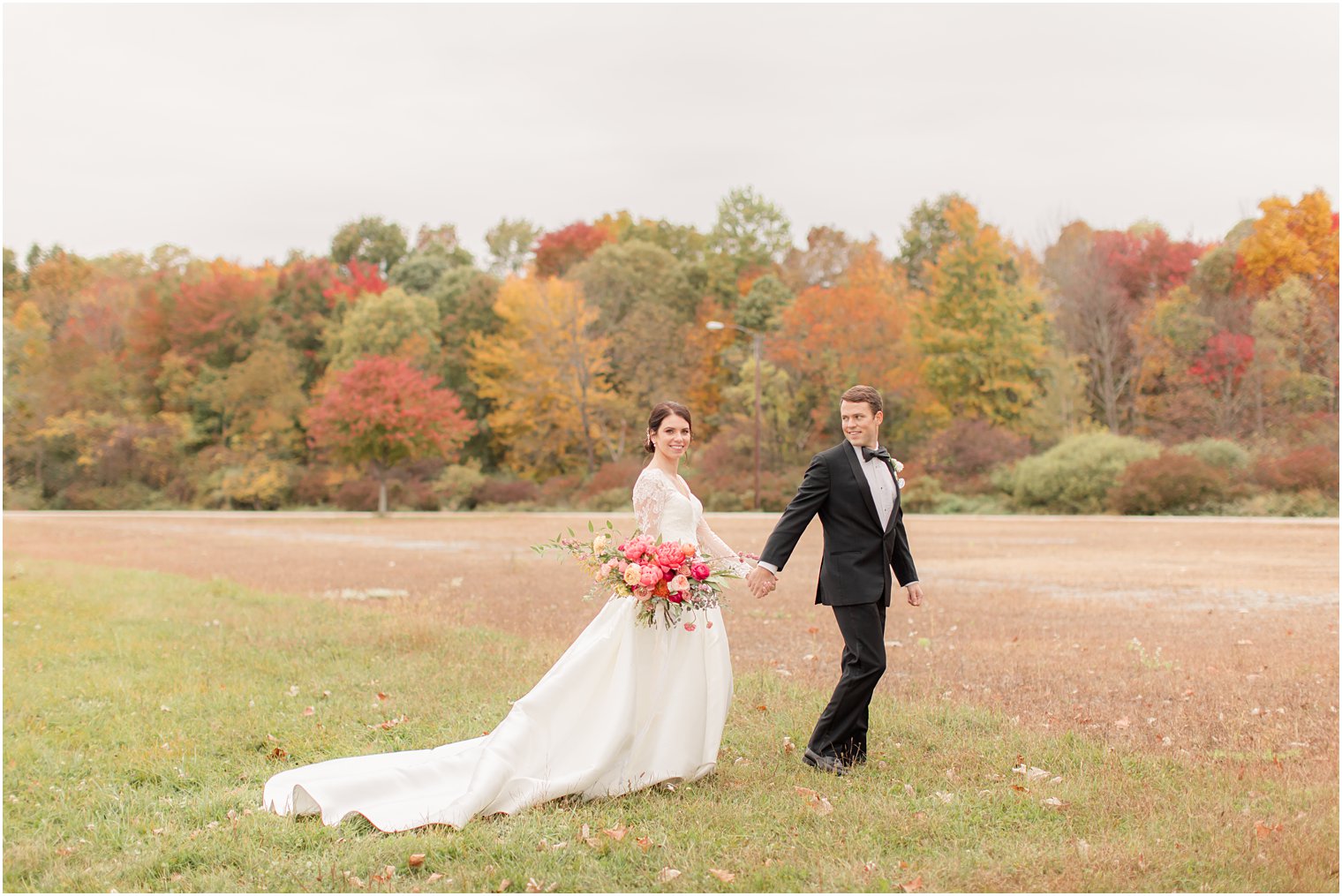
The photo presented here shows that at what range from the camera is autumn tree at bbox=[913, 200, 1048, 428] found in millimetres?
44906

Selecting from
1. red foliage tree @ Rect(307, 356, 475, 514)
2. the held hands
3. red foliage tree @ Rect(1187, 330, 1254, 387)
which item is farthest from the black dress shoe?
red foliage tree @ Rect(1187, 330, 1254, 387)

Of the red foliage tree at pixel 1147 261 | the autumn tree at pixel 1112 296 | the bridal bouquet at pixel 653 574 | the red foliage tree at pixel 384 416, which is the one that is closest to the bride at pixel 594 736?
the bridal bouquet at pixel 653 574

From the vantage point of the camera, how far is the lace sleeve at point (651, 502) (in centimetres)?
599

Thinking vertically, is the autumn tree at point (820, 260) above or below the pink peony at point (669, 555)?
above

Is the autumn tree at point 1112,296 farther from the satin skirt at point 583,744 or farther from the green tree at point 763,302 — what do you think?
the satin skirt at point 583,744

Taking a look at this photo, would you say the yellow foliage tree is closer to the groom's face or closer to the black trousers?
the groom's face

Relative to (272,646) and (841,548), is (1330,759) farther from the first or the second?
(272,646)

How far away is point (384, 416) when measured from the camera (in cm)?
3912

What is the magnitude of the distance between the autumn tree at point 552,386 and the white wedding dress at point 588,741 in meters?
42.7

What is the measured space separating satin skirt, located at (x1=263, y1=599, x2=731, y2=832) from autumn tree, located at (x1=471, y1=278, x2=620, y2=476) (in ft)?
140

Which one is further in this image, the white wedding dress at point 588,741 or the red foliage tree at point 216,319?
the red foliage tree at point 216,319

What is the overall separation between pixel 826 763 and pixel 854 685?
0.45 meters

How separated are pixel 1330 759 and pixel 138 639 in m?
10.0

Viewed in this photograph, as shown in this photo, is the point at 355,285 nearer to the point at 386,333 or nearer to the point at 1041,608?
the point at 386,333
